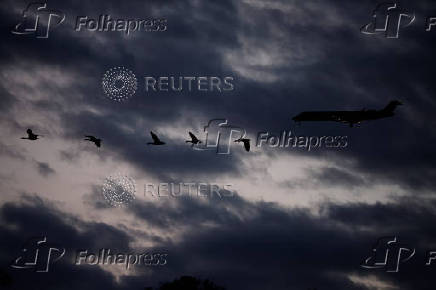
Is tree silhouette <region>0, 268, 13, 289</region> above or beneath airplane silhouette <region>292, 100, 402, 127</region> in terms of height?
beneath

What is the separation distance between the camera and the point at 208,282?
11719 cm

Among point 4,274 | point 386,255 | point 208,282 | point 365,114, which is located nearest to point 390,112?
point 365,114

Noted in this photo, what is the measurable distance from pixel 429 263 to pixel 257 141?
25.4 m

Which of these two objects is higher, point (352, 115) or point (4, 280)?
point (352, 115)

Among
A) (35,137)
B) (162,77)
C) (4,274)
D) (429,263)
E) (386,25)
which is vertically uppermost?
(386,25)

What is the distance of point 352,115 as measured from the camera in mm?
91375

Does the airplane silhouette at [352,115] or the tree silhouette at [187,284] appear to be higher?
the airplane silhouette at [352,115]

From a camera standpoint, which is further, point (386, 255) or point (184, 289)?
point (184, 289)

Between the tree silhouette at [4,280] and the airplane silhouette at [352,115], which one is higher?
the airplane silhouette at [352,115]

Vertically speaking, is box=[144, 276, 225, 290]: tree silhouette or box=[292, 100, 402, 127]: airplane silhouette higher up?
box=[292, 100, 402, 127]: airplane silhouette

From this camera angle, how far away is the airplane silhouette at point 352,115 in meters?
90.4

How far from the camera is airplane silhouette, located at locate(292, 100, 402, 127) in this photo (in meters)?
90.4

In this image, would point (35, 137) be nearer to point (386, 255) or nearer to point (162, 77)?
point (162, 77)

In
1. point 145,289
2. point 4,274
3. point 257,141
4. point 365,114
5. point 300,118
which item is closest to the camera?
point 257,141
